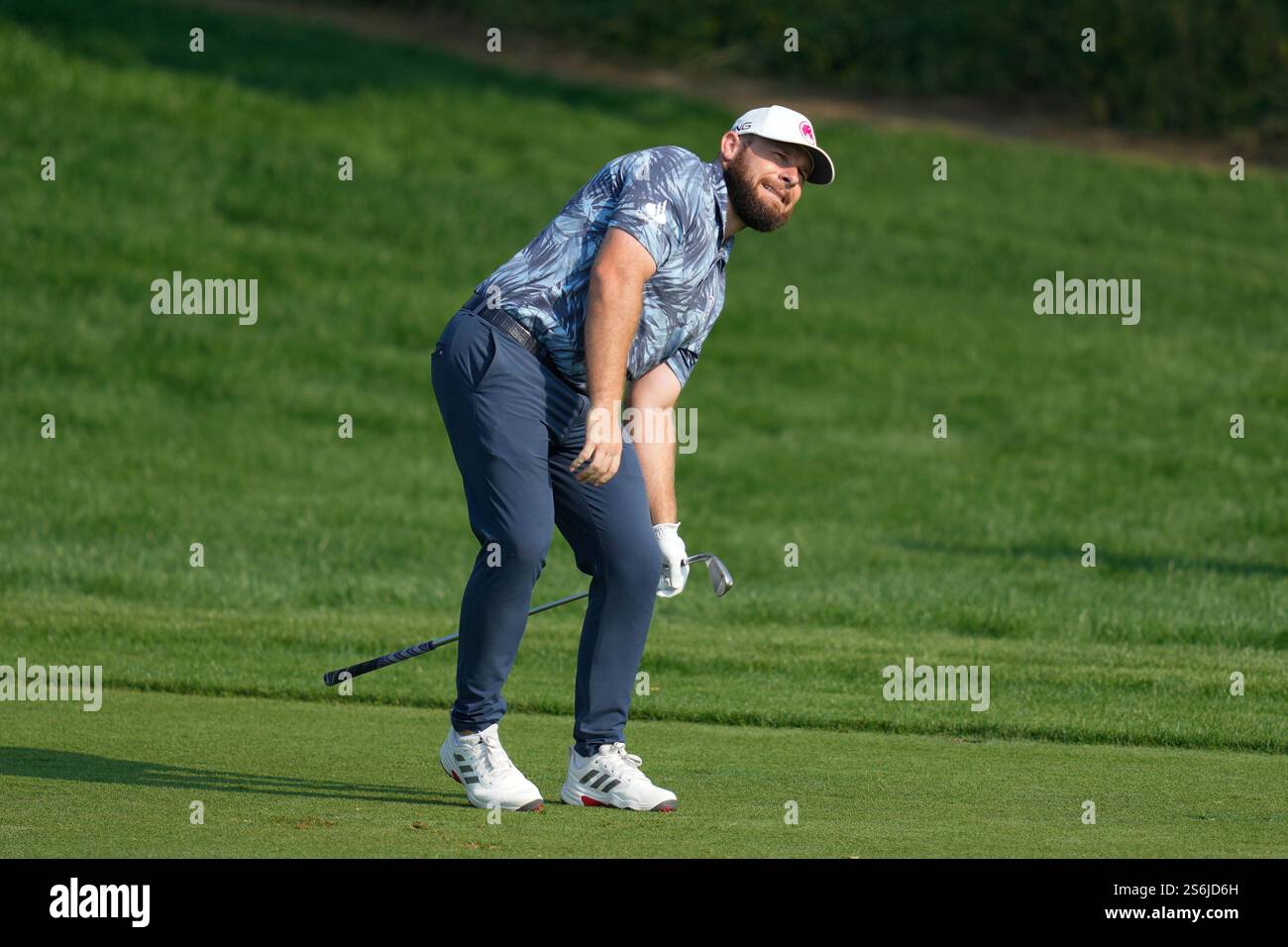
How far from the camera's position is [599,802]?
559 cm

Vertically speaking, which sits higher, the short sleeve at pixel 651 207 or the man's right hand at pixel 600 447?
the short sleeve at pixel 651 207

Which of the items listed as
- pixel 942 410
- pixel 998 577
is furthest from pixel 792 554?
pixel 942 410

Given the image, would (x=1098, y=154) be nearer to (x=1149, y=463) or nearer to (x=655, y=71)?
(x=655, y=71)

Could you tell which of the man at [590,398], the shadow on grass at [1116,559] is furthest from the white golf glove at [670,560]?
the shadow on grass at [1116,559]

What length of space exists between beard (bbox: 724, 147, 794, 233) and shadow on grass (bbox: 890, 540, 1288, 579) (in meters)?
8.15

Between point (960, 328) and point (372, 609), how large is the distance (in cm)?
1068

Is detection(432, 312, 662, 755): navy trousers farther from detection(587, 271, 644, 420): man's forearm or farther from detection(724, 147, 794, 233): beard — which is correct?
detection(724, 147, 794, 233): beard

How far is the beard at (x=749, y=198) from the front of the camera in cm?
567

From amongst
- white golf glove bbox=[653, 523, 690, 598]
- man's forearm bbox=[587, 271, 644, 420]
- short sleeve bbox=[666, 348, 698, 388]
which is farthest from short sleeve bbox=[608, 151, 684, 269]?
white golf glove bbox=[653, 523, 690, 598]

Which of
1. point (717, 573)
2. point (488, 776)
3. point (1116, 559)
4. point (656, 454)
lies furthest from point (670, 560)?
point (1116, 559)

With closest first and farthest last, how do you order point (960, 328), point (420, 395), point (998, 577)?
1. point (998, 577)
2. point (420, 395)
3. point (960, 328)

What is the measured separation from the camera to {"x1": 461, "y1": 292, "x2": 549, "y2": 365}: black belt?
5477mm

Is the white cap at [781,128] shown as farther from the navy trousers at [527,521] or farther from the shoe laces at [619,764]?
the shoe laces at [619,764]

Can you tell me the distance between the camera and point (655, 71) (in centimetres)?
2988
